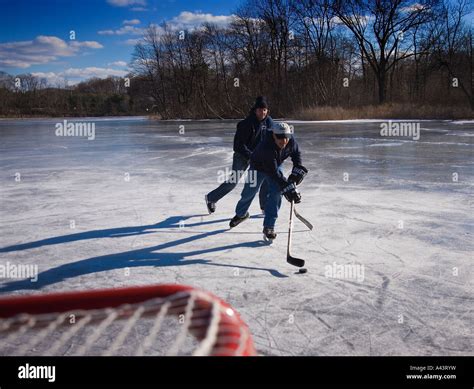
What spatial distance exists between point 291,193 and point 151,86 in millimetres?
47978

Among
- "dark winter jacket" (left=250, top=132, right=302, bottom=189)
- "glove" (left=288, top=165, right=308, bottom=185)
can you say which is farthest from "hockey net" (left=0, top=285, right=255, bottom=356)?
"glove" (left=288, top=165, right=308, bottom=185)

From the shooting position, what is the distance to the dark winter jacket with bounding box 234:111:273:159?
5.36m

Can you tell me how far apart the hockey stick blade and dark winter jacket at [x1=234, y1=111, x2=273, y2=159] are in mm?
1910

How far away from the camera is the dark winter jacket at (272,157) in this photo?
4.42 metres

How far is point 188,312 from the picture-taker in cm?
181

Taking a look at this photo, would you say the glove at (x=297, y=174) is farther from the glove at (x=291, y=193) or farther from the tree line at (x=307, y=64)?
the tree line at (x=307, y=64)

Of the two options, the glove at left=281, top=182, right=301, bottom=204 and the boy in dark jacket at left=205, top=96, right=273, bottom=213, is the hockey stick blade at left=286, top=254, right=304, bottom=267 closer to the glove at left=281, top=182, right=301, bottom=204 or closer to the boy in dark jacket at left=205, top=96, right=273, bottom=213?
the glove at left=281, top=182, right=301, bottom=204

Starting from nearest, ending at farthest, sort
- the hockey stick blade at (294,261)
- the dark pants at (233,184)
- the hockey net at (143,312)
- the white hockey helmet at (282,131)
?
the hockey net at (143,312), the hockey stick blade at (294,261), the white hockey helmet at (282,131), the dark pants at (233,184)

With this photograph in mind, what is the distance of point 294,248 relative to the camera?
418cm

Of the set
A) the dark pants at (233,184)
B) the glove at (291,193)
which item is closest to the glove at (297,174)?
the glove at (291,193)

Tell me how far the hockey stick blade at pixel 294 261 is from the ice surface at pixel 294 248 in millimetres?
52

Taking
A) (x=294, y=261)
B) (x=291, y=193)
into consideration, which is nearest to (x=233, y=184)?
(x=291, y=193)
